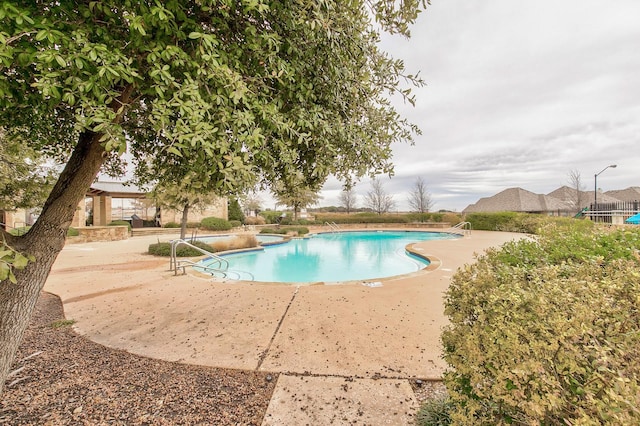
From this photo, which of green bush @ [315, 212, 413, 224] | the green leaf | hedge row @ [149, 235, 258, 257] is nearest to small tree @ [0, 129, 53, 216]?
the green leaf

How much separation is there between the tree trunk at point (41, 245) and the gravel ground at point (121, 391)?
349 millimetres

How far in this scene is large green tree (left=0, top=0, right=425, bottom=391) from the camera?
1523 millimetres

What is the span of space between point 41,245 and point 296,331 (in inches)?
102

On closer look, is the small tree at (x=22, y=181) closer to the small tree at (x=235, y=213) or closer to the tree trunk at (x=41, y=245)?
the tree trunk at (x=41, y=245)

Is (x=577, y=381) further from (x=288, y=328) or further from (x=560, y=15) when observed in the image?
(x=560, y=15)

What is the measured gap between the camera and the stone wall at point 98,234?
45.8ft

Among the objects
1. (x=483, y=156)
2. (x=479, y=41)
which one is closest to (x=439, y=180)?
(x=483, y=156)

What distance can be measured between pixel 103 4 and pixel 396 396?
11.4ft

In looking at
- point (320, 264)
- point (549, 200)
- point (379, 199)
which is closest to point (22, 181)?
point (320, 264)

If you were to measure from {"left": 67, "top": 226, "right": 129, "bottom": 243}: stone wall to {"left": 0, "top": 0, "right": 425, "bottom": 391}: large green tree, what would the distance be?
14.5 m

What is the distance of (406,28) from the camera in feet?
8.96

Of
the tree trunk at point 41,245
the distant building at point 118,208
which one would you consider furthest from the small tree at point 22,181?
the distant building at point 118,208

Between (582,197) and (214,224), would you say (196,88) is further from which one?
Answer: (582,197)

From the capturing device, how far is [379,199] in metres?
35.9
